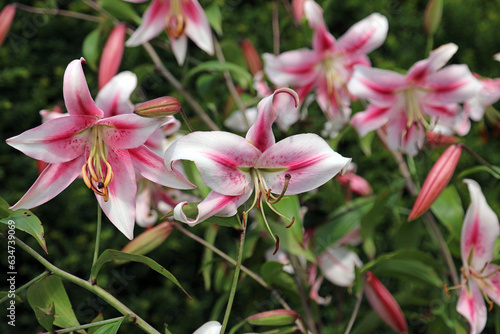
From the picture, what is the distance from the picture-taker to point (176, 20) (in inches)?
32.0

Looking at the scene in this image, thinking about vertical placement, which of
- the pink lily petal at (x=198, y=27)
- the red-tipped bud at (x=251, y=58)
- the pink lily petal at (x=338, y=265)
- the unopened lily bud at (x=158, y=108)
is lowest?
the pink lily petal at (x=338, y=265)

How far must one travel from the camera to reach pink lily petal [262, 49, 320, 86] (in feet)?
2.69

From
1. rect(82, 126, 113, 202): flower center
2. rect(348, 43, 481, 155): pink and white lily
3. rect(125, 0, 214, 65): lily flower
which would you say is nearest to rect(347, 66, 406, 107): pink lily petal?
rect(348, 43, 481, 155): pink and white lily

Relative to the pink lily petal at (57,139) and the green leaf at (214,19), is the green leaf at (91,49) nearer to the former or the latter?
the green leaf at (214,19)

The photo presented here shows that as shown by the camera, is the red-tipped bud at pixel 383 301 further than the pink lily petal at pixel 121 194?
Yes

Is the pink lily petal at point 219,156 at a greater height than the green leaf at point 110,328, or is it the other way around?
the pink lily petal at point 219,156

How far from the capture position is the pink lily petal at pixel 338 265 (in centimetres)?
88

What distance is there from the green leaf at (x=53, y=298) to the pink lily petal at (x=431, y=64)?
0.46 meters

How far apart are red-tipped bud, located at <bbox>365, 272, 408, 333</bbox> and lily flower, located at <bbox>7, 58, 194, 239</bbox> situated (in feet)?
1.04

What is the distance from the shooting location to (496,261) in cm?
69

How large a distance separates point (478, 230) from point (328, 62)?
1.07 ft

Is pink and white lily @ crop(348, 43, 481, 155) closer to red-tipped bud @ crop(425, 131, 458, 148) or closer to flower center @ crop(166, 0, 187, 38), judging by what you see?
red-tipped bud @ crop(425, 131, 458, 148)

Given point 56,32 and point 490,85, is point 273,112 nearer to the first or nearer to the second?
point 490,85

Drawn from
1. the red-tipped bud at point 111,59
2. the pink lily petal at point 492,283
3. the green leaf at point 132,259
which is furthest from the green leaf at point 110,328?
the pink lily petal at point 492,283
